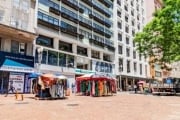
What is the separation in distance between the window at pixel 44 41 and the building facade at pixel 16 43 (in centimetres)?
268

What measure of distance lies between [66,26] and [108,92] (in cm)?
1455

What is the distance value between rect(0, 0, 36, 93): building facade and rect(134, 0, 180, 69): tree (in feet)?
49.0

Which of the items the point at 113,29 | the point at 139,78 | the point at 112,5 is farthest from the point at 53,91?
the point at 139,78

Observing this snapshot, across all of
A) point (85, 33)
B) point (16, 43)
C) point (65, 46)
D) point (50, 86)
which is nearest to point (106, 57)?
point (85, 33)

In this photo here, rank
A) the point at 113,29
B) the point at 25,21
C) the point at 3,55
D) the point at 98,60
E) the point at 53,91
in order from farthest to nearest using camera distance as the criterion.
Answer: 1. the point at 113,29
2. the point at 98,60
3. the point at 25,21
4. the point at 3,55
5. the point at 53,91

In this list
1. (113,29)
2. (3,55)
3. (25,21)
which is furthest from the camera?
(113,29)

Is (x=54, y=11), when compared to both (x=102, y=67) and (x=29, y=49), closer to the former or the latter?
(x=29, y=49)

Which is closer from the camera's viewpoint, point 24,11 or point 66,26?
A: point 24,11

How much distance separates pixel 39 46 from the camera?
3488 cm

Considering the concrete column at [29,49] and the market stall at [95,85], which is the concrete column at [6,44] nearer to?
the concrete column at [29,49]

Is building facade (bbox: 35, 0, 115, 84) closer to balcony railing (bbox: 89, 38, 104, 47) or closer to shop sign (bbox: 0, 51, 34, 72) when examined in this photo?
balcony railing (bbox: 89, 38, 104, 47)

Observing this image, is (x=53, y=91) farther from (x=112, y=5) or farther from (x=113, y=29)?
(x=112, y=5)

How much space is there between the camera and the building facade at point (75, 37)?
36438mm

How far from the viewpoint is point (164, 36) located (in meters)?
32.2
